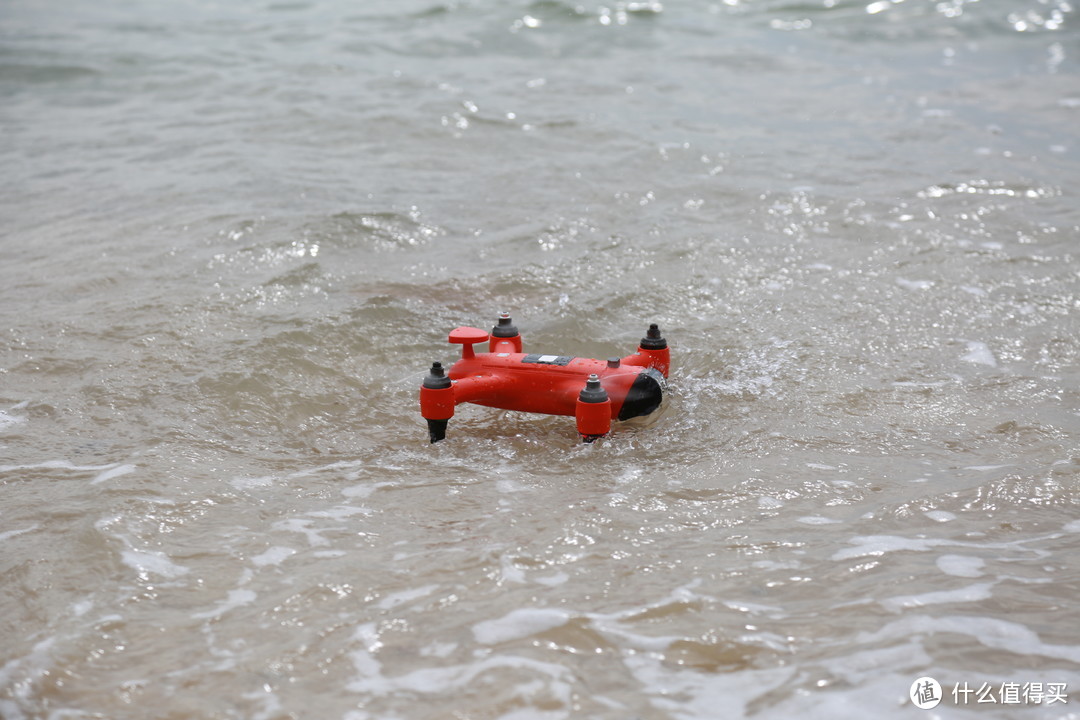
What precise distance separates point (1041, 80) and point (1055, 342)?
6.99 meters

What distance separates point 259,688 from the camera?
8.02 ft

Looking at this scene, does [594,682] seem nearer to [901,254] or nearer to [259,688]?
[259,688]

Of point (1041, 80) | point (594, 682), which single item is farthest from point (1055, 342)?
point (1041, 80)

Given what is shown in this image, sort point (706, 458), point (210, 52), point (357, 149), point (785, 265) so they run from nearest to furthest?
point (706, 458) < point (785, 265) < point (357, 149) < point (210, 52)

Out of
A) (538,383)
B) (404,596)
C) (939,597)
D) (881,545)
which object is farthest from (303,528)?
(939,597)

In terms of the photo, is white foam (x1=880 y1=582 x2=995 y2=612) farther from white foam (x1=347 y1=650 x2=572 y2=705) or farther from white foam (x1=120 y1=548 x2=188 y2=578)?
white foam (x1=120 y1=548 x2=188 y2=578)

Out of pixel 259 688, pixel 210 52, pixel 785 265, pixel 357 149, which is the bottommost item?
pixel 259 688

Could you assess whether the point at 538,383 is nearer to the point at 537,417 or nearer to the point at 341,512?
the point at 537,417

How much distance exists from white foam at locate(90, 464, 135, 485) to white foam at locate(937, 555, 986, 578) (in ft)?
8.99

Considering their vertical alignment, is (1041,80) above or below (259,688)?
above

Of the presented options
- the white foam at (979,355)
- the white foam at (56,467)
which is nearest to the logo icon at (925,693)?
the white foam at (979,355)

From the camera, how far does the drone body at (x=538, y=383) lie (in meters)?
3.59

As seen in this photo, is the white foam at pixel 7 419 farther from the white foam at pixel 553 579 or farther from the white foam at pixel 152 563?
the white foam at pixel 553 579

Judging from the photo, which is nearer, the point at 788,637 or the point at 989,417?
the point at 788,637
